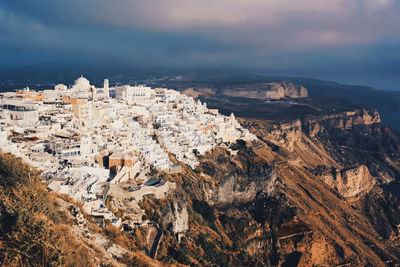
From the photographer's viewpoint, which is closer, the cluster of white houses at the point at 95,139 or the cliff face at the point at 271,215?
the cluster of white houses at the point at 95,139

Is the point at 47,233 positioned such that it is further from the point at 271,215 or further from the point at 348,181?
the point at 348,181

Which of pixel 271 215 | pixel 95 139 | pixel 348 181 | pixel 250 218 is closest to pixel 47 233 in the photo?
pixel 95 139

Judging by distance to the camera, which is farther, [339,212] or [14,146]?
[339,212]

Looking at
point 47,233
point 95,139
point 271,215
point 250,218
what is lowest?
point 271,215

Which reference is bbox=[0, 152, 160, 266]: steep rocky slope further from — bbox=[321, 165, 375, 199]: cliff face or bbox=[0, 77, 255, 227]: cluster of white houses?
bbox=[321, 165, 375, 199]: cliff face

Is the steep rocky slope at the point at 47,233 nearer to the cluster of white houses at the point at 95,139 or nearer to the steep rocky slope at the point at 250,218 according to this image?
the steep rocky slope at the point at 250,218

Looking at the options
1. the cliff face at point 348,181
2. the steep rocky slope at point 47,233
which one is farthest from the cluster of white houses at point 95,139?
the cliff face at point 348,181

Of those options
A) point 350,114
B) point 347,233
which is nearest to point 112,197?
point 347,233

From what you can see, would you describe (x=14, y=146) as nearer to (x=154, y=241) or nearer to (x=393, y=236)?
(x=154, y=241)
